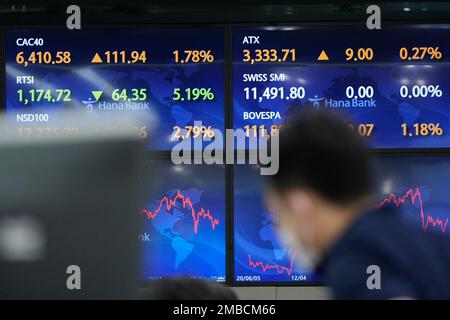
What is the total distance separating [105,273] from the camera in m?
0.74

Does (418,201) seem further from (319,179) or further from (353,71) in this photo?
(319,179)

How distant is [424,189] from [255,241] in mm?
1031

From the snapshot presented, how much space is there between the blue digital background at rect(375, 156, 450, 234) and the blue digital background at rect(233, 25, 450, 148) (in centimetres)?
27

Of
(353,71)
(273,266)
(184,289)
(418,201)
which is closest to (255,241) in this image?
(273,266)

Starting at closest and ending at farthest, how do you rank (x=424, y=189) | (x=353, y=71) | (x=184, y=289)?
(x=184, y=289), (x=424, y=189), (x=353, y=71)

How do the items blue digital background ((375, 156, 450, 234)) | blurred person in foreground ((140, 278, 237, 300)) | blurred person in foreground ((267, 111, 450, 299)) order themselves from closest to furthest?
blurred person in foreground ((267, 111, 450, 299))
blurred person in foreground ((140, 278, 237, 300))
blue digital background ((375, 156, 450, 234))

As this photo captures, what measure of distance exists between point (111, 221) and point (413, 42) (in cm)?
340

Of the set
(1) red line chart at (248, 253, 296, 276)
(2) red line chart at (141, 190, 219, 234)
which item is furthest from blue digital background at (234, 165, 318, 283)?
(2) red line chart at (141, 190, 219, 234)

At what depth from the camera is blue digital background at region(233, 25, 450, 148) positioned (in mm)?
3750

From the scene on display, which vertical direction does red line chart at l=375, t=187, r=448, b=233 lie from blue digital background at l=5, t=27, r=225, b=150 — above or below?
below

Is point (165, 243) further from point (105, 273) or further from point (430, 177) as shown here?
point (105, 273)

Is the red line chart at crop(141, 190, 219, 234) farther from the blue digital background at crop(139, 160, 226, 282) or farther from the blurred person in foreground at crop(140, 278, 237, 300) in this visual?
the blurred person in foreground at crop(140, 278, 237, 300)

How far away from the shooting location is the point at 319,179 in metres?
1.03
